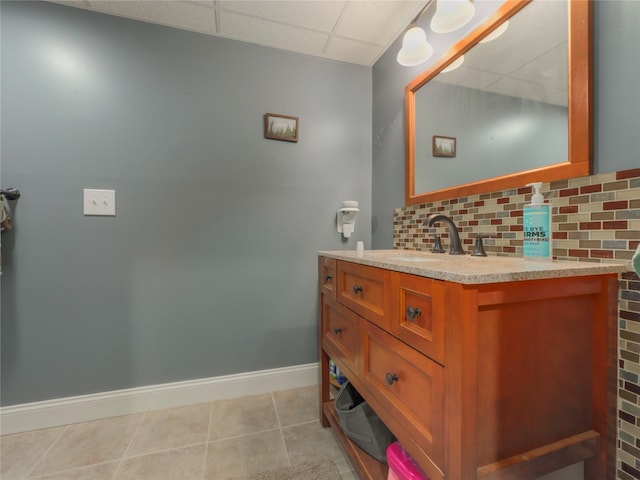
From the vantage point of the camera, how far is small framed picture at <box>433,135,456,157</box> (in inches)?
45.0

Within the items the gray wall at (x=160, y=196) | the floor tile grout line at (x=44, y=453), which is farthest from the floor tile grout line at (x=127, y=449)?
the floor tile grout line at (x=44, y=453)

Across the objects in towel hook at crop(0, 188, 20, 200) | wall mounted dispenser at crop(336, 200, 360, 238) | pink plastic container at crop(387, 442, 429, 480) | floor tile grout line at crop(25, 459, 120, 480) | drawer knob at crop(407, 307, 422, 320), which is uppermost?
towel hook at crop(0, 188, 20, 200)

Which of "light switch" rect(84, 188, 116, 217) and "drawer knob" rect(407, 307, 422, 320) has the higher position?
"light switch" rect(84, 188, 116, 217)

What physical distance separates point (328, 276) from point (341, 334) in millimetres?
241

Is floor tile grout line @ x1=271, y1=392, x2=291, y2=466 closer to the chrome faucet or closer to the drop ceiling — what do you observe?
the chrome faucet

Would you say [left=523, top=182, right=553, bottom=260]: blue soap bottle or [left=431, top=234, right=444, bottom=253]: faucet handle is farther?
[left=431, top=234, right=444, bottom=253]: faucet handle

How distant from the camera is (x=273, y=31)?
55.6 inches

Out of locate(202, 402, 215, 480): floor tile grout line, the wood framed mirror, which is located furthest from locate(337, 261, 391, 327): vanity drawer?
locate(202, 402, 215, 480): floor tile grout line

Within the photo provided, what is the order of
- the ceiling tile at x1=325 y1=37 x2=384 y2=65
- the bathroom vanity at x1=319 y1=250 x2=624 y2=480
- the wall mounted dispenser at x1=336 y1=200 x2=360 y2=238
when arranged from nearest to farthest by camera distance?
1. the bathroom vanity at x1=319 y1=250 x2=624 y2=480
2. the ceiling tile at x1=325 y1=37 x2=384 y2=65
3. the wall mounted dispenser at x1=336 y1=200 x2=360 y2=238

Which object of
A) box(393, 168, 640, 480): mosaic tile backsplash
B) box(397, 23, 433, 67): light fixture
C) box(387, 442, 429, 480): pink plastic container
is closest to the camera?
box(393, 168, 640, 480): mosaic tile backsplash

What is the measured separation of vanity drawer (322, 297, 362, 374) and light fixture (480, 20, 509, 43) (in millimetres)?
1098

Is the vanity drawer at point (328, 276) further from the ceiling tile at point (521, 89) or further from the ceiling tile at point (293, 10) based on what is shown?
the ceiling tile at point (293, 10)

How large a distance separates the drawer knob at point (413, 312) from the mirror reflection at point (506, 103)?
1.99ft

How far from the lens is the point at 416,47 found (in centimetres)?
115
